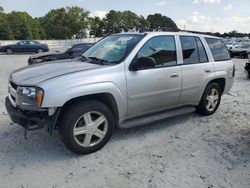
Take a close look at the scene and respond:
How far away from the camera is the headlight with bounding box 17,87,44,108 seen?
3.71 meters

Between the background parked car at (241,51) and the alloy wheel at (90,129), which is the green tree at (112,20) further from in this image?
the alloy wheel at (90,129)

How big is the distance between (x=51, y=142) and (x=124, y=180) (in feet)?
5.24

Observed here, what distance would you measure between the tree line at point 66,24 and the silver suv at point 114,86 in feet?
176

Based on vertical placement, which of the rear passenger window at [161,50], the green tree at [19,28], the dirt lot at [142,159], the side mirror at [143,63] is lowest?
the dirt lot at [142,159]

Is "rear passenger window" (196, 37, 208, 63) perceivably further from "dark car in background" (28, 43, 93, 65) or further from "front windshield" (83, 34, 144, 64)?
"dark car in background" (28, 43, 93, 65)

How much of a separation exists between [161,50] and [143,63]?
658 mm

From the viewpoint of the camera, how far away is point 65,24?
220 ft

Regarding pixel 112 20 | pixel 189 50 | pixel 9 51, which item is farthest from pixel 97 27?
pixel 189 50

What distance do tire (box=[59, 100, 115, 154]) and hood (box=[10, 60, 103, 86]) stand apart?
52 centimetres

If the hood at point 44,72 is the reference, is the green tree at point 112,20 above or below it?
above

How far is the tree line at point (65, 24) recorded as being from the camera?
2579 inches

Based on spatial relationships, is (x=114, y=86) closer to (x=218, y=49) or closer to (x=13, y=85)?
(x=13, y=85)

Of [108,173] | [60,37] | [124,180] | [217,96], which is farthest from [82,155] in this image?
[60,37]

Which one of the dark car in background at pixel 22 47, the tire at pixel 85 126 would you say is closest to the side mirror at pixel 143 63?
the tire at pixel 85 126
